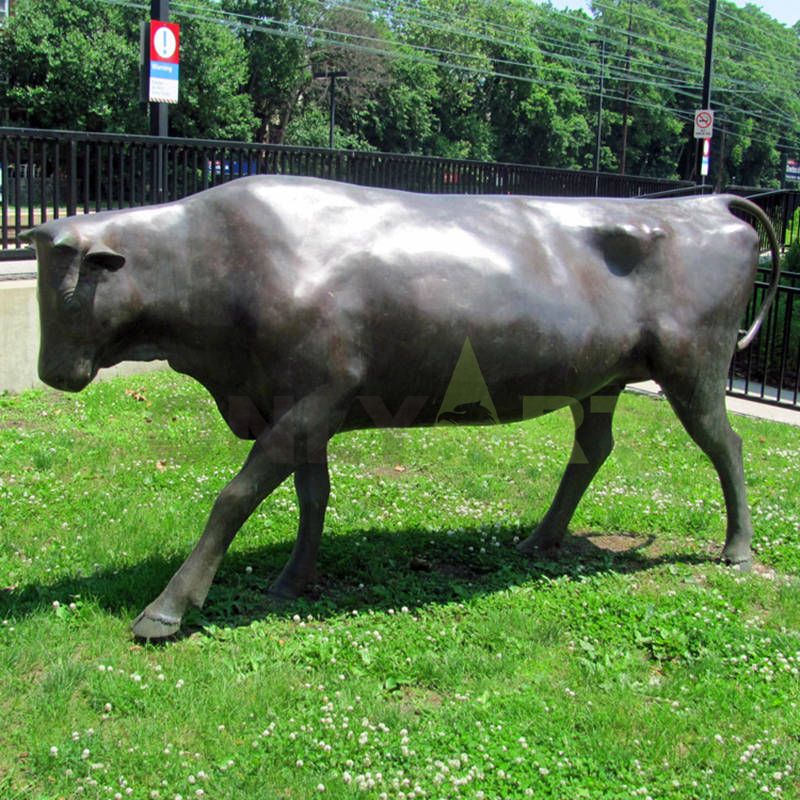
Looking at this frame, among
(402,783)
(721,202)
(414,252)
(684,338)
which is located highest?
(721,202)

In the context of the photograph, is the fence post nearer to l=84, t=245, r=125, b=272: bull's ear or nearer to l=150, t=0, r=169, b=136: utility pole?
l=150, t=0, r=169, b=136: utility pole

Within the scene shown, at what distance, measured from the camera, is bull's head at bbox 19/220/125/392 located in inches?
154

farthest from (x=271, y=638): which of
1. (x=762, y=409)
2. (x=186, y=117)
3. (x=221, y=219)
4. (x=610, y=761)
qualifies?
(x=186, y=117)

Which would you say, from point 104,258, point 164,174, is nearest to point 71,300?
point 104,258

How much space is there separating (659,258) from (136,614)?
116 inches

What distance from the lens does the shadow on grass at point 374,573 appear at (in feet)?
14.8

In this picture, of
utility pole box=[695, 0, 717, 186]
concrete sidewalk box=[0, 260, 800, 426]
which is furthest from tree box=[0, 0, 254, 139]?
concrete sidewalk box=[0, 260, 800, 426]

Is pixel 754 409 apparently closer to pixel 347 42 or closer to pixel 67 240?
pixel 67 240

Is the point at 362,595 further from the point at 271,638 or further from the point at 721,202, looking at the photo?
the point at 721,202

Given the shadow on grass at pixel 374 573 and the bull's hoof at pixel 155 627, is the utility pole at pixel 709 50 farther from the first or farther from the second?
the bull's hoof at pixel 155 627

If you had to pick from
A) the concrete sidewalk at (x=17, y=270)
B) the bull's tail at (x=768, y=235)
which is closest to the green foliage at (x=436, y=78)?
the concrete sidewalk at (x=17, y=270)

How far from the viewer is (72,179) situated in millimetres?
9477

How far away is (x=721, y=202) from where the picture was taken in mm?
5180

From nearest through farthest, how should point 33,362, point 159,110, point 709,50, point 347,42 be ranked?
point 33,362, point 159,110, point 709,50, point 347,42
